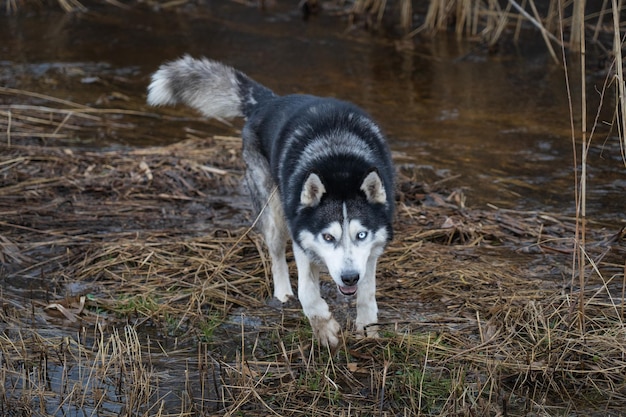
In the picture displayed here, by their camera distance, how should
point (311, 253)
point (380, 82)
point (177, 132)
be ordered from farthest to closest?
point (380, 82) → point (177, 132) → point (311, 253)

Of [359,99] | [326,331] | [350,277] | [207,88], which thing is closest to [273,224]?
[326,331]

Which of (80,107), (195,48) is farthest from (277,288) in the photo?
(195,48)

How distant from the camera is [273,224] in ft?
19.6

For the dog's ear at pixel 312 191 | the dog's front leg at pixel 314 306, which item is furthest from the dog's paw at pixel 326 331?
the dog's ear at pixel 312 191

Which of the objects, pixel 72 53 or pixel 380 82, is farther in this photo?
pixel 72 53

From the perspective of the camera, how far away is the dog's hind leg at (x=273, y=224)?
595 cm

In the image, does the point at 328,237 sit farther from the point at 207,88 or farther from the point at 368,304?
the point at 207,88

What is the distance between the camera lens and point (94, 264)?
6289 millimetres

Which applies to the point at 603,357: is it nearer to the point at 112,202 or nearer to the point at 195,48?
the point at 112,202

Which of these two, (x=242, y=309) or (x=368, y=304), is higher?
(x=368, y=304)

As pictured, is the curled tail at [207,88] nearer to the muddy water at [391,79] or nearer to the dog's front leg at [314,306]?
the dog's front leg at [314,306]

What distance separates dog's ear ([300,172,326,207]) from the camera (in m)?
4.91

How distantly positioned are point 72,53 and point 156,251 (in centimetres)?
661

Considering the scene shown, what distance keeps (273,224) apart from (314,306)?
3.02 ft
